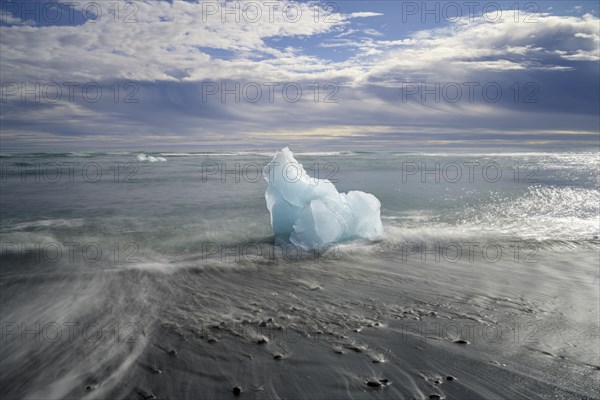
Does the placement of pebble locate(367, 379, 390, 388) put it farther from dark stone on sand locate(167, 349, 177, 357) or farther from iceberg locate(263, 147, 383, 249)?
iceberg locate(263, 147, 383, 249)

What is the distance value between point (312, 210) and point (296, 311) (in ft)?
9.85

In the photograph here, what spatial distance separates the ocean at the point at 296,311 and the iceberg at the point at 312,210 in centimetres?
31

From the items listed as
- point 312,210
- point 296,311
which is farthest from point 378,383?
point 312,210

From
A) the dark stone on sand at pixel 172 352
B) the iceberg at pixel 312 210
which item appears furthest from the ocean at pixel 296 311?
the iceberg at pixel 312 210

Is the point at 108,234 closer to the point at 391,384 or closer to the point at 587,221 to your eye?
the point at 391,384

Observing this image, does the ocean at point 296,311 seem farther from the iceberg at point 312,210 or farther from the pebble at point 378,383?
the iceberg at point 312,210

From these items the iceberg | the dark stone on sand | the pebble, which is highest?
the iceberg

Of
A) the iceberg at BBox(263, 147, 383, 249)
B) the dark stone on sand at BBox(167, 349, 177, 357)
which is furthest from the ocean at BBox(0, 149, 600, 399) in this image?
the iceberg at BBox(263, 147, 383, 249)

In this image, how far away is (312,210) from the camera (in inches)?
283

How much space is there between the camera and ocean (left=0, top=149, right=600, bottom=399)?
309 centimetres

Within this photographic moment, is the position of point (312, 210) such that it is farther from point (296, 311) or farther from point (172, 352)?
point (172, 352)

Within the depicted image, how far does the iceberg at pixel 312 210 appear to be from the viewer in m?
7.19

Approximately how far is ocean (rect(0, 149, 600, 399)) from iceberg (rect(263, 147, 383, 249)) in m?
0.31

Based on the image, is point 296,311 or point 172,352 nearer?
point 172,352
